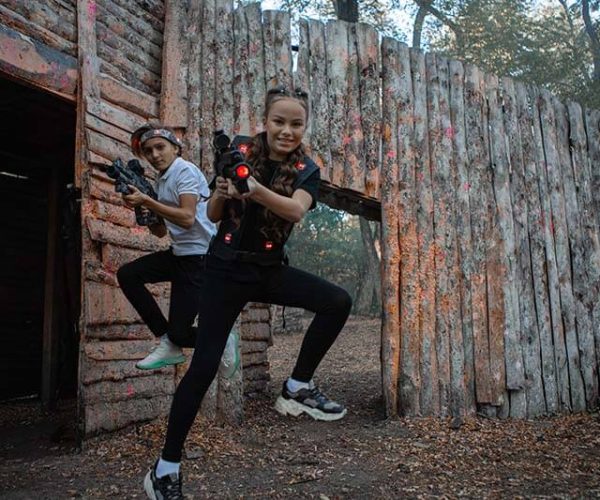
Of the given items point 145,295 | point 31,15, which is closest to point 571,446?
point 145,295

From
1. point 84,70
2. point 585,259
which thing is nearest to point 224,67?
point 84,70

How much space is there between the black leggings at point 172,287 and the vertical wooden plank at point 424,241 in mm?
2440

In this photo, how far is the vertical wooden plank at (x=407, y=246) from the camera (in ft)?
17.6

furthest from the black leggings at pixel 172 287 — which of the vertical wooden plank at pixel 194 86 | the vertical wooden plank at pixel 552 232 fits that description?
the vertical wooden plank at pixel 552 232

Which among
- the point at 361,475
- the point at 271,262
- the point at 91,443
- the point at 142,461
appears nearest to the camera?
the point at 271,262

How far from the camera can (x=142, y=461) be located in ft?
13.4

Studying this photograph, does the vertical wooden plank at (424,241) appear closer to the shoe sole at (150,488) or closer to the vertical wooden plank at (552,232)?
the vertical wooden plank at (552,232)

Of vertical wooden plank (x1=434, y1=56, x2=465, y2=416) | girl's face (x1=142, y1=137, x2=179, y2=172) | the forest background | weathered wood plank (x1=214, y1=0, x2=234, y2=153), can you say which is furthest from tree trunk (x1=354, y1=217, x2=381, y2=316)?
girl's face (x1=142, y1=137, x2=179, y2=172)

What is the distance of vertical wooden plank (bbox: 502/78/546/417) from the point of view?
5.75 meters

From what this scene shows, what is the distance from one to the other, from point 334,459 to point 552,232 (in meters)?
3.41

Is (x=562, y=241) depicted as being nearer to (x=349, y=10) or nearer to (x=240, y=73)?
(x=240, y=73)

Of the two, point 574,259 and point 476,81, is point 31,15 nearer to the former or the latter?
point 476,81

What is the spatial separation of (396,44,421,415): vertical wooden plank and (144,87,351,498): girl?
87.6 inches

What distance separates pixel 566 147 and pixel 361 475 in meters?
4.37
